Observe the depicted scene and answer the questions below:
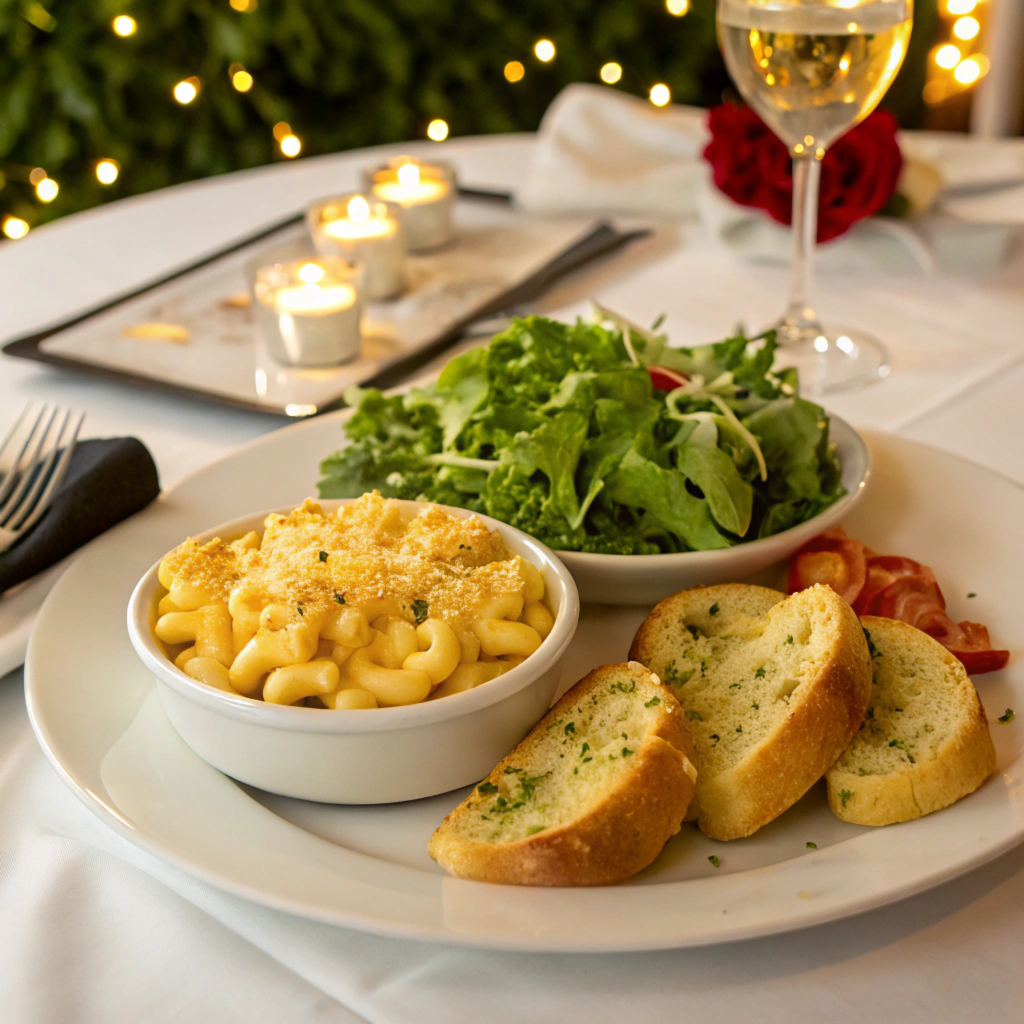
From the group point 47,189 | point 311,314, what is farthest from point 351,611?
point 47,189

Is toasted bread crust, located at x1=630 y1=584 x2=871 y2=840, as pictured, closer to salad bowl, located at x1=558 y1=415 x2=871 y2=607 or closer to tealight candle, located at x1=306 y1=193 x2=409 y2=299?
salad bowl, located at x1=558 y1=415 x2=871 y2=607

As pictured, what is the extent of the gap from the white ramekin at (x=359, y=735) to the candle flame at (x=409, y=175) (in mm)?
1576

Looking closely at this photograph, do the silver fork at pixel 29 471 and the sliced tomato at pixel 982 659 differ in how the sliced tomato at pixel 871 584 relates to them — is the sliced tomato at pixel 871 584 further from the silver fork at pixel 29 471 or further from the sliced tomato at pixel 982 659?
the silver fork at pixel 29 471

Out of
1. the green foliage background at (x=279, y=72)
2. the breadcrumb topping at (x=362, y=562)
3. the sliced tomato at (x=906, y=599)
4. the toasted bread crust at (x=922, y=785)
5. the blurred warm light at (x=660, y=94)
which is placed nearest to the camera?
the toasted bread crust at (x=922, y=785)

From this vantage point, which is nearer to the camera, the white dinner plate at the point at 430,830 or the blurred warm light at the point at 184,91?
the white dinner plate at the point at 430,830

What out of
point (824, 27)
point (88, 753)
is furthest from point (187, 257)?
point (88, 753)

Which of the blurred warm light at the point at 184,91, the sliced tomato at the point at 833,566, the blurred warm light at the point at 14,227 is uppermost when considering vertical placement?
the blurred warm light at the point at 184,91

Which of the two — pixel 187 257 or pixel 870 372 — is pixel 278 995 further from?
pixel 187 257

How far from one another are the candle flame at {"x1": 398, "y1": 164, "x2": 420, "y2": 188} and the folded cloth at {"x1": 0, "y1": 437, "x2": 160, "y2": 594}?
1.16 metres

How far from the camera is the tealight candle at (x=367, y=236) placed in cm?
213

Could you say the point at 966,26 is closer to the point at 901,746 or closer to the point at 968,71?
the point at 968,71

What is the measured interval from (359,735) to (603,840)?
228 mm

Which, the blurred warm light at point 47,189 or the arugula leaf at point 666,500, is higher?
the arugula leaf at point 666,500

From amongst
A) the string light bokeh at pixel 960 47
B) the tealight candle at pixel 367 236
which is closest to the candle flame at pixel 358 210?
the tealight candle at pixel 367 236
